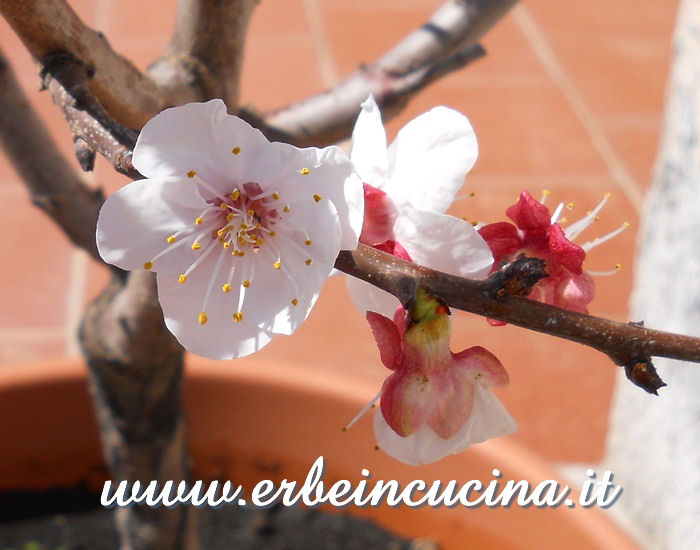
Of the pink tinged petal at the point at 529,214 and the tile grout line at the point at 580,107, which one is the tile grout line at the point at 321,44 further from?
the pink tinged petal at the point at 529,214

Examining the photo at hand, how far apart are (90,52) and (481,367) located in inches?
11.1

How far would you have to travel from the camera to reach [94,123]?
428mm

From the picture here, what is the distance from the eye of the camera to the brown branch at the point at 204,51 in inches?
23.8

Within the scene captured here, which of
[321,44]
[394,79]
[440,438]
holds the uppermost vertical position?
[321,44]

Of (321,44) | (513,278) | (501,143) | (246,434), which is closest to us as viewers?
(513,278)

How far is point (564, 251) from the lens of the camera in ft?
1.43

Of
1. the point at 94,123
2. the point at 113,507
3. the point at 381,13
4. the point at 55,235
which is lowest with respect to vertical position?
the point at 113,507

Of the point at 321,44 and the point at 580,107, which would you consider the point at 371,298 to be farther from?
the point at 321,44

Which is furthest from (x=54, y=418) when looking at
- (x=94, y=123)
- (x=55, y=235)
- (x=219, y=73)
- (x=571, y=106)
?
(x=571, y=106)

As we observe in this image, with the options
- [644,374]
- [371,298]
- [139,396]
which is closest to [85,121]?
[371,298]

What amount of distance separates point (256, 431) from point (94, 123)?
71cm

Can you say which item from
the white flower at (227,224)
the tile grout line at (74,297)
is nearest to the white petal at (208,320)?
the white flower at (227,224)

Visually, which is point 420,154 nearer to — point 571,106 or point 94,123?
point 94,123

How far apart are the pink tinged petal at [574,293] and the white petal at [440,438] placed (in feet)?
0.19
